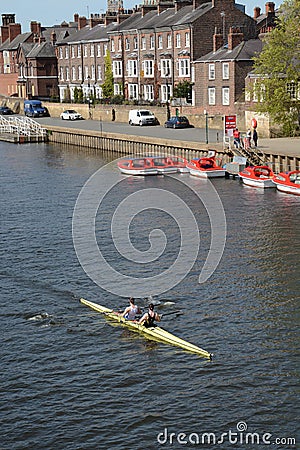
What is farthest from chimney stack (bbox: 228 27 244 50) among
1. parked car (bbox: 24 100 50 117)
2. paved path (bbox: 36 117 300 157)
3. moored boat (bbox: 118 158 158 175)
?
parked car (bbox: 24 100 50 117)

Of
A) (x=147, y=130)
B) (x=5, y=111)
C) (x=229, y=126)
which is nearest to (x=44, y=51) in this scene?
(x=5, y=111)

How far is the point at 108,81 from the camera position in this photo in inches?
4515

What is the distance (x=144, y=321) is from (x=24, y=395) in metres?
5.69

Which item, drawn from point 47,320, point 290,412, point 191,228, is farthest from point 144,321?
point 191,228

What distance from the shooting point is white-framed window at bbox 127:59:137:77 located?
356ft

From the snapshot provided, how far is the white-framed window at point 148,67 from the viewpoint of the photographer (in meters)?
104

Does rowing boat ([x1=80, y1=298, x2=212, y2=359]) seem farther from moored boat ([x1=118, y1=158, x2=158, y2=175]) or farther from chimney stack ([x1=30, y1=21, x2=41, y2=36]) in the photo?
chimney stack ([x1=30, y1=21, x2=41, y2=36])

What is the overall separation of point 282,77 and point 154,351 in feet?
155

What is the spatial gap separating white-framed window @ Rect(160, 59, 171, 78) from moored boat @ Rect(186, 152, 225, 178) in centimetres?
3765

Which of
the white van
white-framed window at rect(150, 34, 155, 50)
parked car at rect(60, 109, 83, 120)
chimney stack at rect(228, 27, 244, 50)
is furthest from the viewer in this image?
parked car at rect(60, 109, 83, 120)

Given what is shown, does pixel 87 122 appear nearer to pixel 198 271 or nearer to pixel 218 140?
pixel 218 140

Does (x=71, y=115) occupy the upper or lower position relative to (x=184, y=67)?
lower

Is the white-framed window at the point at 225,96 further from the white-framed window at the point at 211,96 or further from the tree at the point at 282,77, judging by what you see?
the tree at the point at 282,77

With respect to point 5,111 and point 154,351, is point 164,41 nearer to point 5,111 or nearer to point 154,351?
point 5,111
